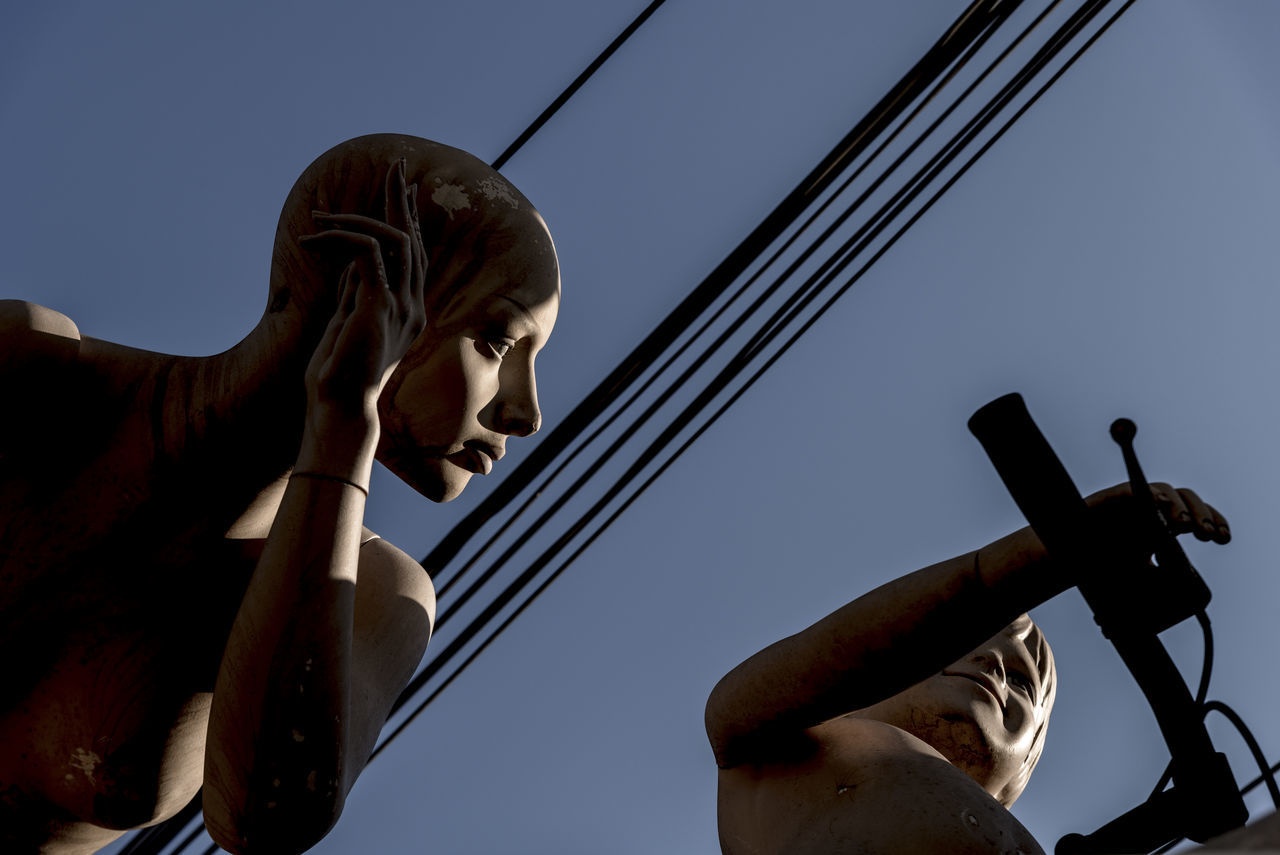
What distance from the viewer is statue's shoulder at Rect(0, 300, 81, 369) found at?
1745 mm

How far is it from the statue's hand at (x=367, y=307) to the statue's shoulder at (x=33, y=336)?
1.32 ft

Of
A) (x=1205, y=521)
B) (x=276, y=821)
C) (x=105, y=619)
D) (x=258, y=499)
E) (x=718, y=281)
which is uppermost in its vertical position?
(x=718, y=281)

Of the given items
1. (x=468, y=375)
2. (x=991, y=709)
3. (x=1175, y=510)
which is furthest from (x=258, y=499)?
(x=991, y=709)

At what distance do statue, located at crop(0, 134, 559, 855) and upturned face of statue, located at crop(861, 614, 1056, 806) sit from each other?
1245mm

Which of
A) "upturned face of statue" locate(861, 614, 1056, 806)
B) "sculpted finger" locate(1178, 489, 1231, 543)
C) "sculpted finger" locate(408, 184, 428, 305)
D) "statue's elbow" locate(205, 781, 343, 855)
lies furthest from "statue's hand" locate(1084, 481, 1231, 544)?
"statue's elbow" locate(205, 781, 343, 855)

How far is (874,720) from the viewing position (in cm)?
260

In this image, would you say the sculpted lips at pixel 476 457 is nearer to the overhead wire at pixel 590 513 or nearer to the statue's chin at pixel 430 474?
the statue's chin at pixel 430 474

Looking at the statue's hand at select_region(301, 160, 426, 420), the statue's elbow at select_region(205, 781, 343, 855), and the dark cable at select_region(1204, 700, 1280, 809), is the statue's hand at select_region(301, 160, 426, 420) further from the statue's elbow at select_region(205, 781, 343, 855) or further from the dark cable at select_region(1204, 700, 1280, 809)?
the dark cable at select_region(1204, 700, 1280, 809)

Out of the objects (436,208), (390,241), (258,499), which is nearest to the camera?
(390,241)

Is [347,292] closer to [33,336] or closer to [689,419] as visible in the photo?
[33,336]

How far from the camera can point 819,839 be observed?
84.3 inches

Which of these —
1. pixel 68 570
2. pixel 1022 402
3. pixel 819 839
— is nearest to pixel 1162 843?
pixel 819 839

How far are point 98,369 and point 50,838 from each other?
0.70 m

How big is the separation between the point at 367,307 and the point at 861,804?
126cm
